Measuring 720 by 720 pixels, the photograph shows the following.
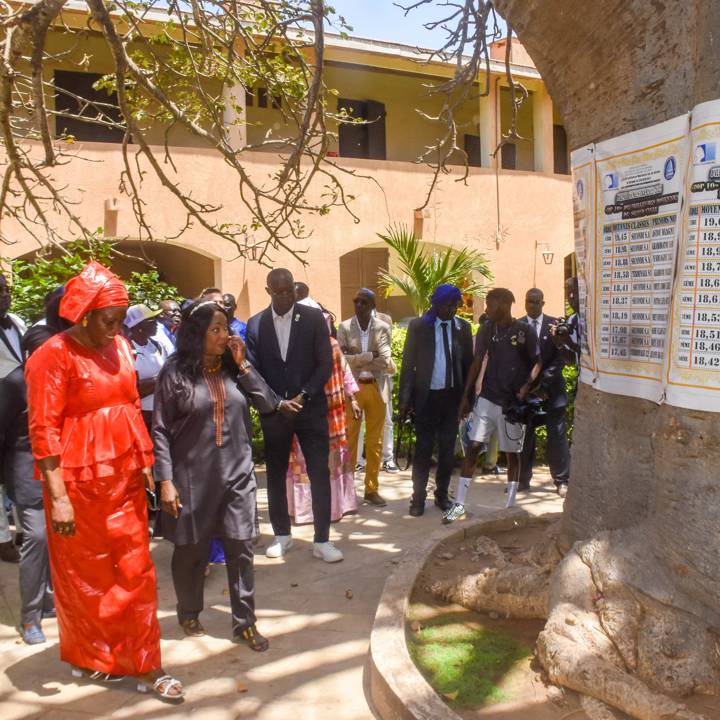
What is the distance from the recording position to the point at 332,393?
6.45 metres

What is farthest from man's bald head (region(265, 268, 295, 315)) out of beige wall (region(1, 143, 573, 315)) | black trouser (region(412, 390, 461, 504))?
beige wall (region(1, 143, 573, 315))

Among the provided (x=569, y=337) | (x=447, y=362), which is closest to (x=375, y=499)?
(x=447, y=362)

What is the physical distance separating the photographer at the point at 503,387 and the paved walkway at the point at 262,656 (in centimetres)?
102

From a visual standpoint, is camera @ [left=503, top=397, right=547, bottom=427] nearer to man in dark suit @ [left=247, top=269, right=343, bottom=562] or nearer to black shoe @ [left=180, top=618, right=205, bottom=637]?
man in dark suit @ [left=247, top=269, right=343, bottom=562]

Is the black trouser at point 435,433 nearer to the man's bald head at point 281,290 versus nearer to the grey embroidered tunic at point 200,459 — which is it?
the man's bald head at point 281,290

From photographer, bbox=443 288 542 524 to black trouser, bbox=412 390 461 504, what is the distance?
30cm

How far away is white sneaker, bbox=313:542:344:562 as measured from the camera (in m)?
5.53

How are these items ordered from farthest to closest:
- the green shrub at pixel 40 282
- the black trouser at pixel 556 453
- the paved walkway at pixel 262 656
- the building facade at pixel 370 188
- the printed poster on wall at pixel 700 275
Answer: the building facade at pixel 370 188 < the green shrub at pixel 40 282 < the black trouser at pixel 556 453 < the paved walkway at pixel 262 656 < the printed poster on wall at pixel 700 275

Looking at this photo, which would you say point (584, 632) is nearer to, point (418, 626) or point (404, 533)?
point (418, 626)

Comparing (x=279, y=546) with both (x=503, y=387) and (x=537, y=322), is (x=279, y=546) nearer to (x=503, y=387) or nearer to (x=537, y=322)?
(x=503, y=387)

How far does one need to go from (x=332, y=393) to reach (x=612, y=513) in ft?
9.77

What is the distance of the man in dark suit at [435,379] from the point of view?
6652 millimetres

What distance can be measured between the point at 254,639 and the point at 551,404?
12.8 ft

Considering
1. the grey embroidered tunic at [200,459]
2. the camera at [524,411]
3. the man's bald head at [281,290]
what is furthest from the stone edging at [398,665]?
the man's bald head at [281,290]
